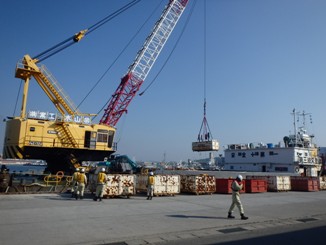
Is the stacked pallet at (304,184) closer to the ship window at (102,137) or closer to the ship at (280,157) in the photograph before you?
the ship at (280,157)

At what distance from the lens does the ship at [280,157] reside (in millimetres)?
40203

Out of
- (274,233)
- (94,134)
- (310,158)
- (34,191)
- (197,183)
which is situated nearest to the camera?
(274,233)

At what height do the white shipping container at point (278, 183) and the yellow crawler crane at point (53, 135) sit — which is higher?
the yellow crawler crane at point (53, 135)

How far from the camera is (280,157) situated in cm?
4116

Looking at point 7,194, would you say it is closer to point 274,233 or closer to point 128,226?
point 128,226

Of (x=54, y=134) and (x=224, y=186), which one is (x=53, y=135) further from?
(x=224, y=186)

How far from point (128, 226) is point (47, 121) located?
71.2ft

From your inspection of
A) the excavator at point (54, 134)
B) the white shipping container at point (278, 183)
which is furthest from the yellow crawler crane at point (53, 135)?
the white shipping container at point (278, 183)

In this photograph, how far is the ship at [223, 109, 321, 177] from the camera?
132 ft

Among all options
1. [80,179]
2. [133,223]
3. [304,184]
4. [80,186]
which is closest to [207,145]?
[304,184]

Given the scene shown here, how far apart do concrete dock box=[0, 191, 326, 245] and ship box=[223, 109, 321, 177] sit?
27146 millimetres

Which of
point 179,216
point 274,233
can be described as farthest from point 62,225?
point 274,233

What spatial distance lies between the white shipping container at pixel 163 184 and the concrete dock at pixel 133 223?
5.32 m

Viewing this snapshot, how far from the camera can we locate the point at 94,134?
30969 millimetres
